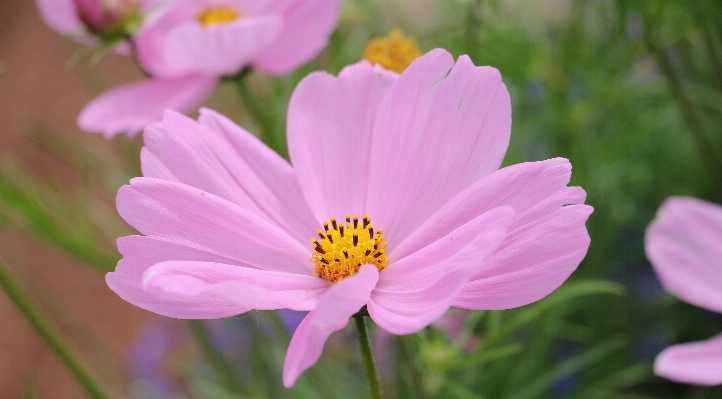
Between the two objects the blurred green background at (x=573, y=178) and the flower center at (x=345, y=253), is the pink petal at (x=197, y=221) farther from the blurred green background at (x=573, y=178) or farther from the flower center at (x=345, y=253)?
the blurred green background at (x=573, y=178)

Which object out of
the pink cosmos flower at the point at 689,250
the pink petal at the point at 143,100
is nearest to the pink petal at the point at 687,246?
the pink cosmos flower at the point at 689,250

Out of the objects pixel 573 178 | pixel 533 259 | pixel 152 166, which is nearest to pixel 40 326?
pixel 152 166

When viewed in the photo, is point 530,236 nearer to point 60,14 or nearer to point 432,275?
point 432,275

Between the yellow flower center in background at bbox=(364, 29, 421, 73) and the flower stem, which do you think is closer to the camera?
the flower stem

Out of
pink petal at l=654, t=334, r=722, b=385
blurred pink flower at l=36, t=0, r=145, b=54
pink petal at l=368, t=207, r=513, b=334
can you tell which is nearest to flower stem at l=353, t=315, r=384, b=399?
pink petal at l=368, t=207, r=513, b=334

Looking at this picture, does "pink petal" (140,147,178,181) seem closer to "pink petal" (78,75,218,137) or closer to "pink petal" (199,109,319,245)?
"pink petal" (199,109,319,245)

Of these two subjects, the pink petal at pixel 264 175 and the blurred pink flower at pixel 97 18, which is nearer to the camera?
the pink petal at pixel 264 175
